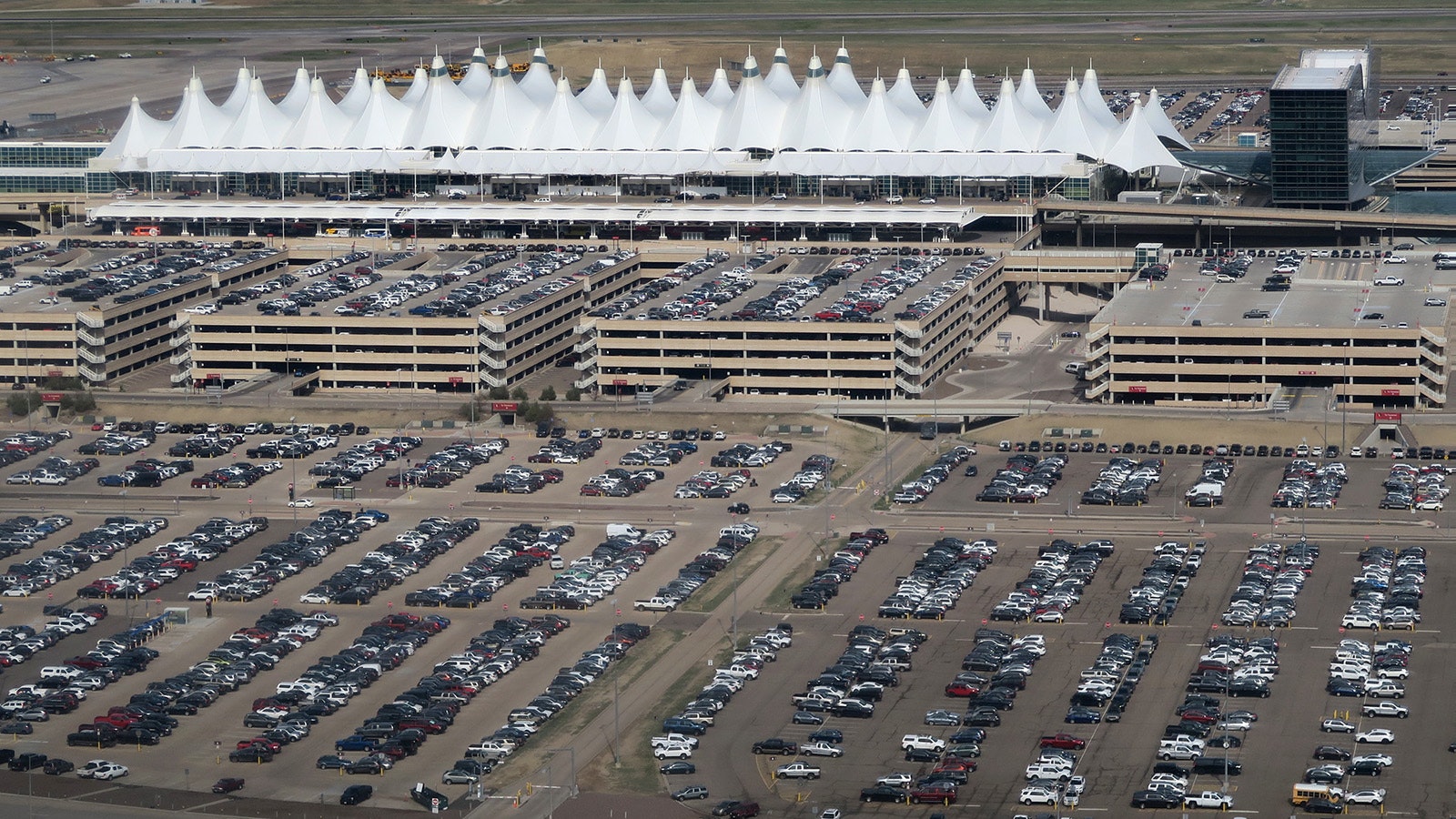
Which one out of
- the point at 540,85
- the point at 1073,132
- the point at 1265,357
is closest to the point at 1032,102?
the point at 1073,132

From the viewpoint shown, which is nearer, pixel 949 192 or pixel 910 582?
pixel 910 582

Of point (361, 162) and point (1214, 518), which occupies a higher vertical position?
point (361, 162)

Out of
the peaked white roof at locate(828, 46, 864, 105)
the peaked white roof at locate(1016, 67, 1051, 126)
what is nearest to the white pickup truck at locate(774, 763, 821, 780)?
the peaked white roof at locate(1016, 67, 1051, 126)

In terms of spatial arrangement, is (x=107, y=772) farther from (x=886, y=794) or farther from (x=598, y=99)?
(x=598, y=99)

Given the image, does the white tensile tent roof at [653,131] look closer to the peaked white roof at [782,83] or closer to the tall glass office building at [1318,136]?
the peaked white roof at [782,83]

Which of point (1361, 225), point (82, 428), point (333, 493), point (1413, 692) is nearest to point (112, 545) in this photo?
point (333, 493)

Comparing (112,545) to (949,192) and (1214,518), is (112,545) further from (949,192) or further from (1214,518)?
(949,192)

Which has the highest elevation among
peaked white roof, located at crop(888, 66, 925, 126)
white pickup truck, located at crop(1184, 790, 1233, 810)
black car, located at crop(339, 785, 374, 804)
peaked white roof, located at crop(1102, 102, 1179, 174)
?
peaked white roof, located at crop(888, 66, 925, 126)

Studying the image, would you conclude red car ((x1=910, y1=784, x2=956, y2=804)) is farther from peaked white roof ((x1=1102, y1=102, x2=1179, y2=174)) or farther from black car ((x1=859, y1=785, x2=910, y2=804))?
peaked white roof ((x1=1102, y1=102, x2=1179, y2=174))
